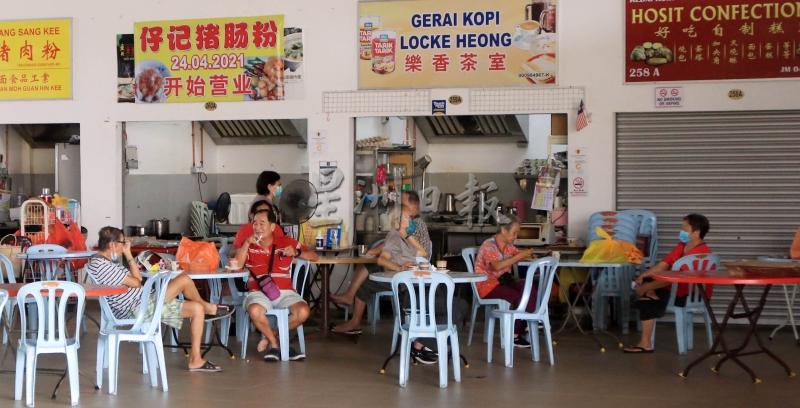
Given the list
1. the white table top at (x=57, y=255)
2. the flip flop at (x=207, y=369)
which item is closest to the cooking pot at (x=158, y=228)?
the white table top at (x=57, y=255)

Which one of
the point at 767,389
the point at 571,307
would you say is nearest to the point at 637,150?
the point at 571,307

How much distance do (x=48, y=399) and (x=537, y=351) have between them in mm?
3377

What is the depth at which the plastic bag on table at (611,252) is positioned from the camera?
8.52 meters

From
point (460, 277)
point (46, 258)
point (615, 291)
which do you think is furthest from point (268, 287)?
point (615, 291)

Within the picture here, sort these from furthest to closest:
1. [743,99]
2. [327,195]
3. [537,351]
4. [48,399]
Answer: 1. [327,195]
2. [743,99]
3. [537,351]
4. [48,399]

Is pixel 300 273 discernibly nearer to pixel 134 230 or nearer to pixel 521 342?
pixel 521 342

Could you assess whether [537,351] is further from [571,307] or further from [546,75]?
[546,75]

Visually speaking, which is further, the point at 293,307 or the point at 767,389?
the point at 293,307

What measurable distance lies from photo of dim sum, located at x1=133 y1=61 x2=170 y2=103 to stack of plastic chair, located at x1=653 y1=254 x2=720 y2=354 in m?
5.52

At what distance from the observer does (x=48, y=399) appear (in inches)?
245

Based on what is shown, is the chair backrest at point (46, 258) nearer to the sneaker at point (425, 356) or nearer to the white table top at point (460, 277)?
the white table top at point (460, 277)

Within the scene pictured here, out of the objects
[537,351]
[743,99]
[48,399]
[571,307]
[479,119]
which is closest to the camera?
[48,399]

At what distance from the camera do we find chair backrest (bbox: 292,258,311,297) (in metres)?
8.31

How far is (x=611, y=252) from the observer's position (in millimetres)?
8562
